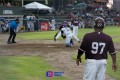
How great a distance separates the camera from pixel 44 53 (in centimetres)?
1972

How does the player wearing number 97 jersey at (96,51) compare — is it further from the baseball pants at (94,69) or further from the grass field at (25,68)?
the grass field at (25,68)

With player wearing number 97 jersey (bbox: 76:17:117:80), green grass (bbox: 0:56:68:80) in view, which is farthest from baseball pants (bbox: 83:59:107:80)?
green grass (bbox: 0:56:68:80)

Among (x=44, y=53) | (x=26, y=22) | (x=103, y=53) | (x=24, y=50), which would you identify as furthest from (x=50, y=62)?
(x=26, y=22)

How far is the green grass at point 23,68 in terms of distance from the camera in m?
12.7

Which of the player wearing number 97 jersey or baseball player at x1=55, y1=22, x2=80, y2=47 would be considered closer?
the player wearing number 97 jersey

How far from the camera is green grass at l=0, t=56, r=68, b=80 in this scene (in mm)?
12709

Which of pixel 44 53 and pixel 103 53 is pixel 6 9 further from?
pixel 103 53

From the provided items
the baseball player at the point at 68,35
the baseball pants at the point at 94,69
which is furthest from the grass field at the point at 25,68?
the baseball player at the point at 68,35

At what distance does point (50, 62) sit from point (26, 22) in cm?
2836

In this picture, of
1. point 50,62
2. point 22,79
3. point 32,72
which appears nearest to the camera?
point 22,79

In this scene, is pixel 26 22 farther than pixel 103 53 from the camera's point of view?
Yes

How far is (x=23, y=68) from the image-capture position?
1476 cm

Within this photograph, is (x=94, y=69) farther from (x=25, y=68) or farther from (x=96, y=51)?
(x=25, y=68)

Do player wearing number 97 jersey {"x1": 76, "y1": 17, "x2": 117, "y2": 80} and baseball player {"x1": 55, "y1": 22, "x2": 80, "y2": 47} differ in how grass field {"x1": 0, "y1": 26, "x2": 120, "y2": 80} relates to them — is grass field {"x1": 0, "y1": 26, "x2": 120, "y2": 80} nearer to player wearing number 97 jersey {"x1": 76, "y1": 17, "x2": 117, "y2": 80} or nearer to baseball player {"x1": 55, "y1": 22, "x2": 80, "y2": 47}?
player wearing number 97 jersey {"x1": 76, "y1": 17, "x2": 117, "y2": 80}
